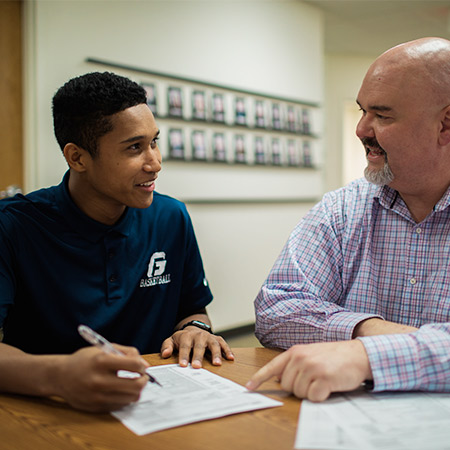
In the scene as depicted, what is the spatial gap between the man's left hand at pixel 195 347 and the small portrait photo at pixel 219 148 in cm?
299

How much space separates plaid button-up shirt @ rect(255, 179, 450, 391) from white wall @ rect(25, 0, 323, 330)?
2.13m

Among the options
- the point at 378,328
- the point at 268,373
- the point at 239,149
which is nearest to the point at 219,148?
the point at 239,149

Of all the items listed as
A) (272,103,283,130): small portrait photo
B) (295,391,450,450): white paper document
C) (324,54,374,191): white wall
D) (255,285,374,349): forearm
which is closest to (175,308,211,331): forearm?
(255,285,374,349): forearm

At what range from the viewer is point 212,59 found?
413 centimetres

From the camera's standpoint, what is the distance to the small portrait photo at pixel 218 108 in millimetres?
4172

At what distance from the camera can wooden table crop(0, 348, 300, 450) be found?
776 millimetres

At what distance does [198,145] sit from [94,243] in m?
2.68

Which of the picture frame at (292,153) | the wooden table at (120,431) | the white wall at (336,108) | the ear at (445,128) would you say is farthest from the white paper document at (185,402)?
the white wall at (336,108)

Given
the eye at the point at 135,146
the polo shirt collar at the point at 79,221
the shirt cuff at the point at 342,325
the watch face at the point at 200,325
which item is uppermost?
the eye at the point at 135,146

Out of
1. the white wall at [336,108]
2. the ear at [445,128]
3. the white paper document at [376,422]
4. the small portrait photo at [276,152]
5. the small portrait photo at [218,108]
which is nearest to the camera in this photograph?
the white paper document at [376,422]

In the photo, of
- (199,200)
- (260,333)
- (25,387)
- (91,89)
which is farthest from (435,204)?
(199,200)

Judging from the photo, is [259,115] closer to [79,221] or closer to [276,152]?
[276,152]

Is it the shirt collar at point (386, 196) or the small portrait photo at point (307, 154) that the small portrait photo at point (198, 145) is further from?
the shirt collar at point (386, 196)

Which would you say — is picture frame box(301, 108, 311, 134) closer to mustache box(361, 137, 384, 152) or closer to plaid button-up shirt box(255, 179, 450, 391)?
plaid button-up shirt box(255, 179, 450, 391)
